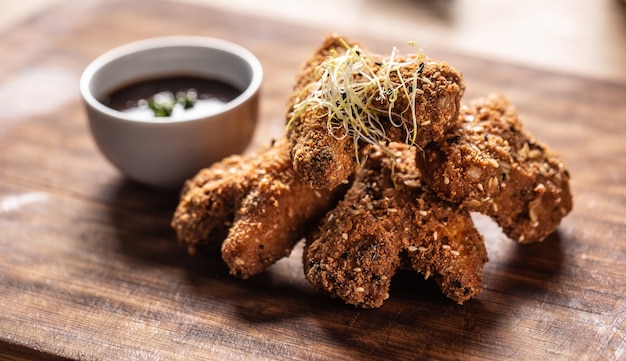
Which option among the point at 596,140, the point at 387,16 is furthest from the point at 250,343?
the point at 387,16

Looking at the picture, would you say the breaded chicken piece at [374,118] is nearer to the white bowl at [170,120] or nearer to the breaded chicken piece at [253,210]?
the breaded chicken piece at [253,210]

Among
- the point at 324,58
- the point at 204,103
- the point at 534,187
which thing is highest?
the point at 324,58

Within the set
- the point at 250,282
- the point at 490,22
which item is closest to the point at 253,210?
the point at 250,282

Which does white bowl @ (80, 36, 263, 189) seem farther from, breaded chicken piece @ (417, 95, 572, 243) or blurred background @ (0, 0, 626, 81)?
blurred background @ (0, 0, 626, 81)

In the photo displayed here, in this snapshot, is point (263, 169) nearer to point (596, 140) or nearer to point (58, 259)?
point (58, 259)

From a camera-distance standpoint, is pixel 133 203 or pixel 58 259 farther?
pixel 133 203

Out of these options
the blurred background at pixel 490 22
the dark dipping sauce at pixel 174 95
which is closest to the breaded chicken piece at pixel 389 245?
the dark dipping sauce at pixel 174 95

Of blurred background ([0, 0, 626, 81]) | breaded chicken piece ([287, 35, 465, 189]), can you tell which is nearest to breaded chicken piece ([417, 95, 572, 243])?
breaded chicken piece ([287, 35, 465, 189])
